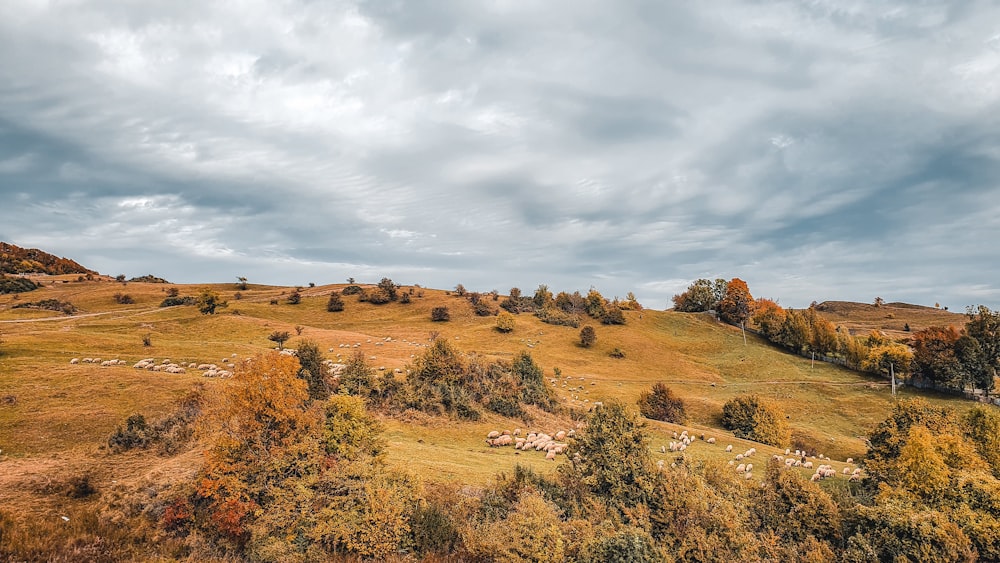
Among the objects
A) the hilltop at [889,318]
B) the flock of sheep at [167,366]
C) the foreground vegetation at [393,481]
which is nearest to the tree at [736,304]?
the hilltop at [889,318]

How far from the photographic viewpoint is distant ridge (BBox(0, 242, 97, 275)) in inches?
4724

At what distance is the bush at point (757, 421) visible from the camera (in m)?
47.5

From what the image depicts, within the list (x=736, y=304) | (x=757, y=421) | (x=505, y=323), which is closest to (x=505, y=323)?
(x=505, y=323)

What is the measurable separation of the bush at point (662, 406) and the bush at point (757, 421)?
5.64 metres

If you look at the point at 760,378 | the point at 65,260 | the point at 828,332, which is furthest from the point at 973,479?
the point at 65,260

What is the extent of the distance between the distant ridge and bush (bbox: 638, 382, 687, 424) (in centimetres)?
16078

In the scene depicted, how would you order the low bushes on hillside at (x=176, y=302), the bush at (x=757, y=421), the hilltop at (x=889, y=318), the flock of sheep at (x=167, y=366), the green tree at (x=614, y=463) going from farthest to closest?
the hilltop at (x=889, y=318) → the low bushes on hillside at (x=176, y=302) → the bush at (x=757, y=421) → the flock of sheep at (x=167, y=366) → the green tree at (x=614, y=463)

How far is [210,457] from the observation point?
1917cm

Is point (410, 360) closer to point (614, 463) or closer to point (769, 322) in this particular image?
point (614, 463)

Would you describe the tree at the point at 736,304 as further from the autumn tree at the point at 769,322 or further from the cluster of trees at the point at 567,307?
the cluster of trees at the point at 567,307

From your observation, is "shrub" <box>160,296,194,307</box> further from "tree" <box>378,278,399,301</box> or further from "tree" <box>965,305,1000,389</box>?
"tree" <box>965,305,1000,389</box>

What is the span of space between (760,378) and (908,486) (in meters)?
63.6

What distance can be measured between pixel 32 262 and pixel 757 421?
191 m

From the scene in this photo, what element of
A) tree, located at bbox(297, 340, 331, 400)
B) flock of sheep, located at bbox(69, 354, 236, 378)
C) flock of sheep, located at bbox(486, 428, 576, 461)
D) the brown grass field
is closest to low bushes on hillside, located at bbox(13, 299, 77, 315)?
the brown grass field
